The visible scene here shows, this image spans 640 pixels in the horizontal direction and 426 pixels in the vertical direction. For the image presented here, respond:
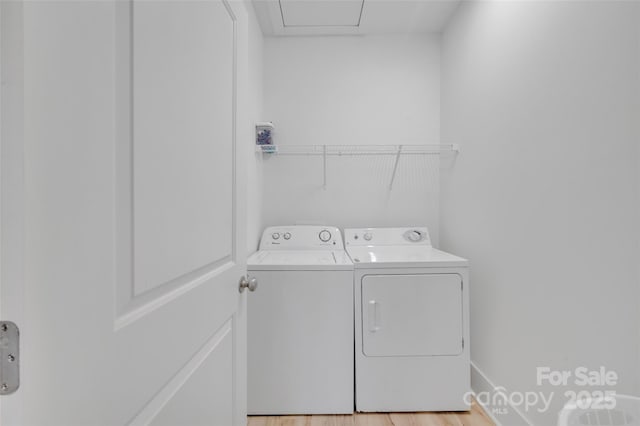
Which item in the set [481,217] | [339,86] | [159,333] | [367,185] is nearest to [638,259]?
[481,217]

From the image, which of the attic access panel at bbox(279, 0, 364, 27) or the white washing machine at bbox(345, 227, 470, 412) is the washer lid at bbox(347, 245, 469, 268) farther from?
the attic access panel at bbox(279, 0, 364, 27)

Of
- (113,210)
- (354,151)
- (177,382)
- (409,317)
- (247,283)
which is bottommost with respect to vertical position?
(409,317)

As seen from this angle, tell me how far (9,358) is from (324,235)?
6.36ft

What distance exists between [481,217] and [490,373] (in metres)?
0.88

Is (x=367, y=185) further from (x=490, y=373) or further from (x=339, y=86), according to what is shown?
(x=490, y=373)

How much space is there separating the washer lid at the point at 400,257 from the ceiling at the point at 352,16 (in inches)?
64.5

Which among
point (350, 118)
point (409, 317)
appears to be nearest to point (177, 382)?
point (409, 317)

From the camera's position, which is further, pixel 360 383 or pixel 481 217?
pixel 481 217

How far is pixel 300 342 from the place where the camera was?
1.66 meters

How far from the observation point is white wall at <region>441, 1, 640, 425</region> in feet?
3.17

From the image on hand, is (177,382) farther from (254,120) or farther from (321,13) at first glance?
(321,13)

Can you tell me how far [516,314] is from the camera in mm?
1496

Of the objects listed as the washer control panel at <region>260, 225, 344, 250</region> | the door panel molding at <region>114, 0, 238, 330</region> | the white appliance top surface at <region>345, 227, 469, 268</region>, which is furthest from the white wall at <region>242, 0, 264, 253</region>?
the door panel molding at <region>114, 0, 238, 330</region>

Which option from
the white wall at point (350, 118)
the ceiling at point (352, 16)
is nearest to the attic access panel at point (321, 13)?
the ceiling at point (352, 16)
